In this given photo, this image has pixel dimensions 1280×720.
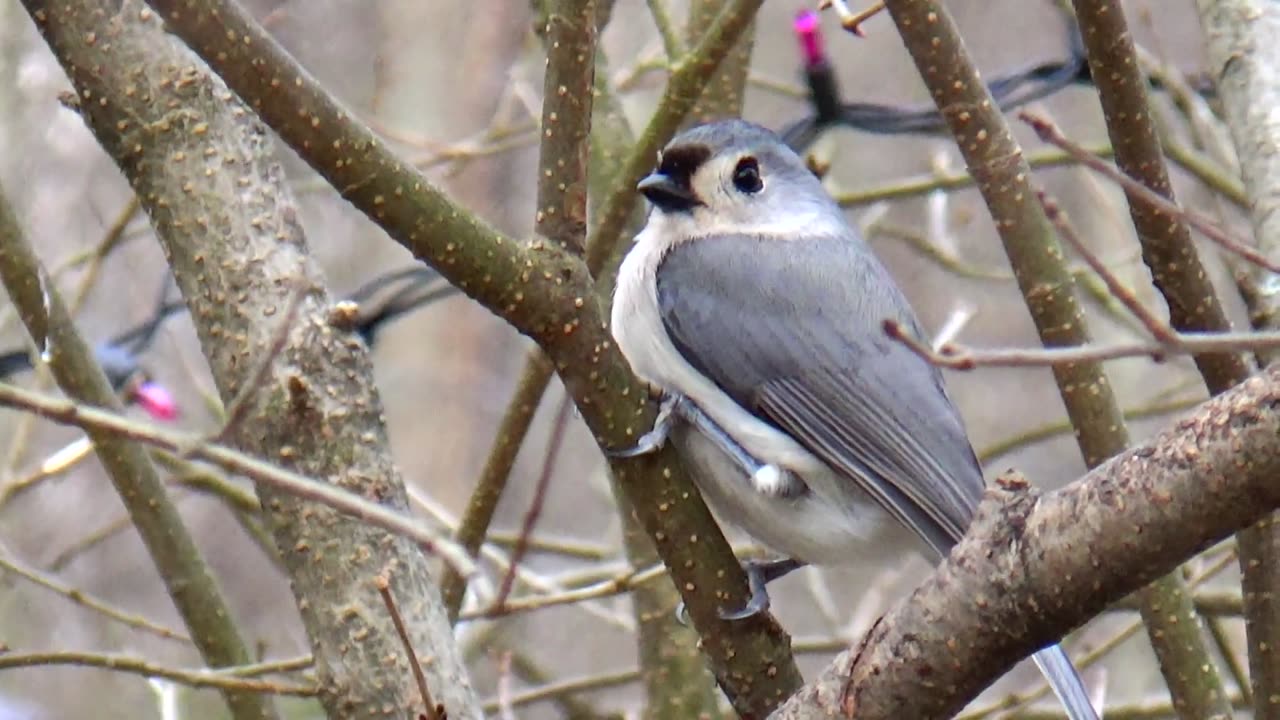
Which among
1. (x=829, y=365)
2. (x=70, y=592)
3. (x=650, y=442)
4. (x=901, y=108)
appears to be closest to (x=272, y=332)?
(x=650, y=442)

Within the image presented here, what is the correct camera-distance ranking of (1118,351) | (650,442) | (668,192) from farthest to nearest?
(668,192) < (650,442) < (1118,351)

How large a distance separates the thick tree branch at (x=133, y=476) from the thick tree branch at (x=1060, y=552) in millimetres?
1585

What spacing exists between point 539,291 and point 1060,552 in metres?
0.90

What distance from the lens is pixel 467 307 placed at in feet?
25.9

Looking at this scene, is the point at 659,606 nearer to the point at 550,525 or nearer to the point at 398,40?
the point at 398,40

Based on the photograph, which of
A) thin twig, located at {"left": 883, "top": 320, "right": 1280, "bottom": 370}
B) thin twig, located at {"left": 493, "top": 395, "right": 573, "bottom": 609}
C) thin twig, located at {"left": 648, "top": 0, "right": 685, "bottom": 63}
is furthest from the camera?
thin twig, located at {"left": 648, "top": 0, "right": 685, "bottom": 63}

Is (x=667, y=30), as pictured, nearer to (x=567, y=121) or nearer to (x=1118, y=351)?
(x=567, y=121)

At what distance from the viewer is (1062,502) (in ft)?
5.64

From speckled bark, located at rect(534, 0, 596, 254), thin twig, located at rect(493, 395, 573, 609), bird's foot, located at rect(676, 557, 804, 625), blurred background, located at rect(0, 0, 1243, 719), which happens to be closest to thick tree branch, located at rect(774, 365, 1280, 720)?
thin twig, located at rect(493, 395, 573, 609)

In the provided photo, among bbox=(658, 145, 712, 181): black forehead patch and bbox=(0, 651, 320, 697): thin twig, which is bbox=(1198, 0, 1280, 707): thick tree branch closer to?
bbox=(658, 145, 712, 181): black forehead patch

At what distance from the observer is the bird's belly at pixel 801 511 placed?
10.3ft

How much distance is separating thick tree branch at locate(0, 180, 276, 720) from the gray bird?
934 mm

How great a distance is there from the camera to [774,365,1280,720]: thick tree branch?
5.17ft

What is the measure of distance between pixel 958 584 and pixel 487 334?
6221mm
